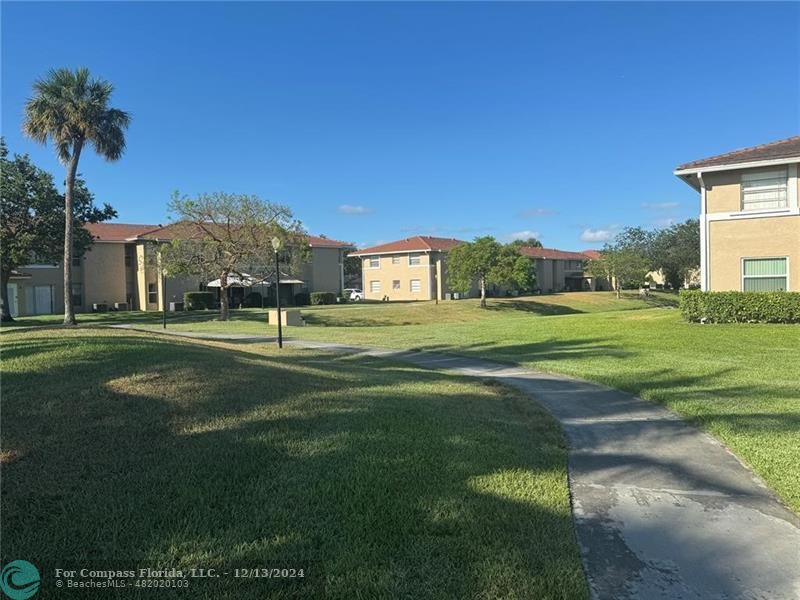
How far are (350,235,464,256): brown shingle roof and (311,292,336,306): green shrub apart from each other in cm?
1051

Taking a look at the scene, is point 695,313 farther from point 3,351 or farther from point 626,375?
point 3,351

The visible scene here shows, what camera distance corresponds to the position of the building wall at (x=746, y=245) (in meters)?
19.6

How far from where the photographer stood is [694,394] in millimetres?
9070

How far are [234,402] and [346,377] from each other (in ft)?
10.8

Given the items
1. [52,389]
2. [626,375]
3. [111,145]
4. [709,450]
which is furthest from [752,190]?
[111,145]

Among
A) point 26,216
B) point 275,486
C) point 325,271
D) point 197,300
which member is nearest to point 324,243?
point 325,271

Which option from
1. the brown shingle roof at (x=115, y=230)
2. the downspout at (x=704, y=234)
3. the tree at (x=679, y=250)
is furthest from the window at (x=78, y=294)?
the tree at (x=679, y=250)

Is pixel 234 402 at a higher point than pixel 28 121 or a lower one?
lower

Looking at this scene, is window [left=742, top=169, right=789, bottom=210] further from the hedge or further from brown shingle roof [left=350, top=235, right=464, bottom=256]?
brown shingle roof [left=350, top=235, right=464, bottom=256]

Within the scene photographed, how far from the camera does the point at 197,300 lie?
4369cm

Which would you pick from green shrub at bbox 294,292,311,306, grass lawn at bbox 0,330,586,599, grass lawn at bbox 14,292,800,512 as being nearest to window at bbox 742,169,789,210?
grass lawn at bbox 14,292,800,512

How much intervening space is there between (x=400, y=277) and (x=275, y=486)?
183ft

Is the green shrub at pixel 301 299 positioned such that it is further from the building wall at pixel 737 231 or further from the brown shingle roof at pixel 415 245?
the building wall at pixel 737 231

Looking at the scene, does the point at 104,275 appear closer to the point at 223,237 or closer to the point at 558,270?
the point at 223,237
